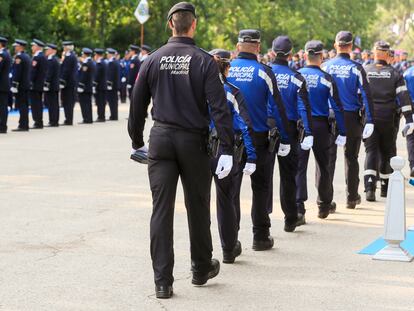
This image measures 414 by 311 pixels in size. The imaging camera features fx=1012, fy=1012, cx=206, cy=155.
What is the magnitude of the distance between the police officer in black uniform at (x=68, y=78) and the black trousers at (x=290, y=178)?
590 inches

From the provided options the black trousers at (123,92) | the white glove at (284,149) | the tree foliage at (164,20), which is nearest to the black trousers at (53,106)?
the black trousers at (123,92)

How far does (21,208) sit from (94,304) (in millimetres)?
4408

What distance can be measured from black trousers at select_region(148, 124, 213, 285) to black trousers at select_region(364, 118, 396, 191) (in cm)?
549

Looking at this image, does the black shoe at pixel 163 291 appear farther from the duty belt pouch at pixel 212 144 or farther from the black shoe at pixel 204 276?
the duty belt pouch at pixel 212 144

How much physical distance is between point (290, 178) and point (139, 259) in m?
2.05

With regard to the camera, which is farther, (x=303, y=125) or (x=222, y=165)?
(x=303, y=125)

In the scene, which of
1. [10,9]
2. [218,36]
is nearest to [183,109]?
[10,9]

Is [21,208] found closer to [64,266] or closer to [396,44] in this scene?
[64,266]

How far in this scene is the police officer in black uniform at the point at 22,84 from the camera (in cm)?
2161

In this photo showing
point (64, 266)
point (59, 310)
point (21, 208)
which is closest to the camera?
point (59, 310)

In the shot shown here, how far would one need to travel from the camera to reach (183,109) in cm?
697

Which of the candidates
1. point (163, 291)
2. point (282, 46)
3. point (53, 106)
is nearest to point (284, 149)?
point (282, 46)

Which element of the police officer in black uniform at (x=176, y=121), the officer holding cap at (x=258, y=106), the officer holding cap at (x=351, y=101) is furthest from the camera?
the officer holding cap at (x=351, y=101)

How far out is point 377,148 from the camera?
40.9 feet
